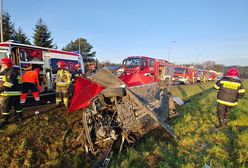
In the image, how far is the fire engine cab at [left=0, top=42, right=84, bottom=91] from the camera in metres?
7.94

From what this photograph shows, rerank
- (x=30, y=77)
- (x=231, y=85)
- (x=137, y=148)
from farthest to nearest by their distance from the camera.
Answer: (x=30, y=77), (x=231, y=85), (x=137, y=148)

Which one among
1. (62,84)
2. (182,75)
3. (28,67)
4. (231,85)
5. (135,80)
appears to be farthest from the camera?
(182,75)

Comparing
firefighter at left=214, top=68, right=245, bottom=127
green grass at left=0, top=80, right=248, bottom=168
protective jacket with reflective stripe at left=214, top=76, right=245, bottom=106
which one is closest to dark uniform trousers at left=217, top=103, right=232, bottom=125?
firefighter at left=214, top=68, right=245, bottom=127

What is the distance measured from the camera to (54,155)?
13.1ft

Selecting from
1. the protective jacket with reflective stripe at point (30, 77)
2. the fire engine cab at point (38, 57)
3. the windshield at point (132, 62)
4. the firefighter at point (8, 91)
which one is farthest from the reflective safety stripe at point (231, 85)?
the windshield at point (132, 62)

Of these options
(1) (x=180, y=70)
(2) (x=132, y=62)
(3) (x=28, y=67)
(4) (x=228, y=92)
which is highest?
(2) (x=132, y=62)

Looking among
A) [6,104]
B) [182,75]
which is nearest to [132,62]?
[182,75]

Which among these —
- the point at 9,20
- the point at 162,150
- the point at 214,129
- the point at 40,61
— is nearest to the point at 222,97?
the point at 214,129

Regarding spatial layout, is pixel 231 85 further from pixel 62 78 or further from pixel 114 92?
pixel 62 78

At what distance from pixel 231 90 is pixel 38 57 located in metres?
8.00

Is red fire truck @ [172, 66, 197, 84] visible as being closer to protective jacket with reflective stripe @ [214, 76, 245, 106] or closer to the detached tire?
protective jacket with reflective stripe @ [214, 76, 245, 106]

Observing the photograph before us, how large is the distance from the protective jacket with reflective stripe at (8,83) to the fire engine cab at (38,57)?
321 cm

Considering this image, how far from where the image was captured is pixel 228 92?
605 centimetres

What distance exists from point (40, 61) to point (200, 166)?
8.15m
